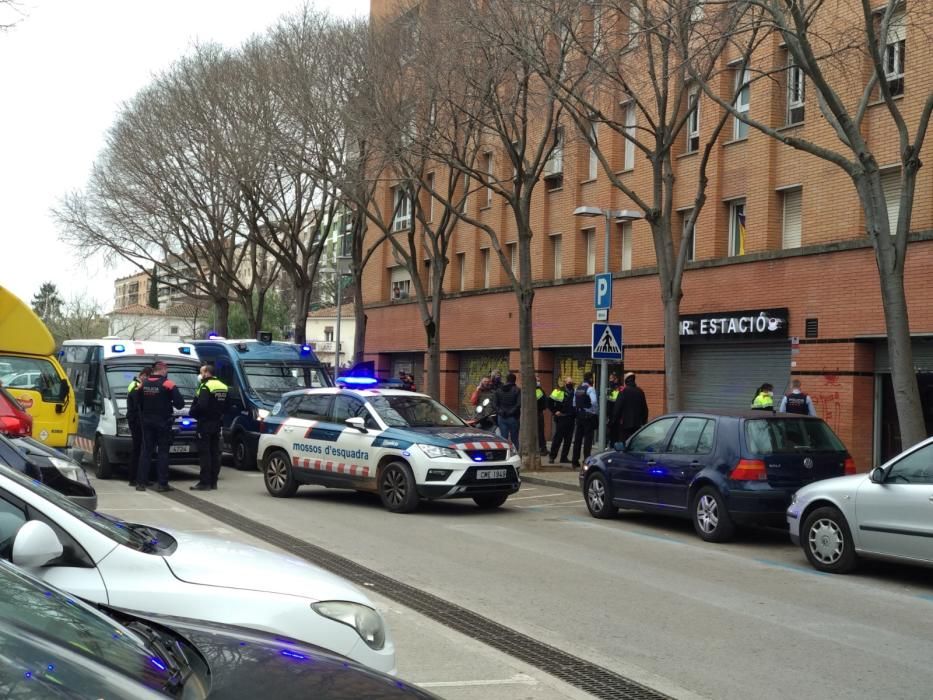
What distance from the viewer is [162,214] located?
35156mm

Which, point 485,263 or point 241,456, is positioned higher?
point 485,263

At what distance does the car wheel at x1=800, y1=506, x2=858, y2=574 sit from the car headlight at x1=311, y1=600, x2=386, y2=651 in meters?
6.61

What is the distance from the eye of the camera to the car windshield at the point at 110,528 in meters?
4.54

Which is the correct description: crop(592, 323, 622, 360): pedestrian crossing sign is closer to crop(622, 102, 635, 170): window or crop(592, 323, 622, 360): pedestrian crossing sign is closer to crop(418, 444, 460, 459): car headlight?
crop(418, 444, 460, 459): car headlight

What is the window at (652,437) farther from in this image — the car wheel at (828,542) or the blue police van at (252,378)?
the blue police van at (252,378)

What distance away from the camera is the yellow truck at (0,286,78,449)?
16.0 metres

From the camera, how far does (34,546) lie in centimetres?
381

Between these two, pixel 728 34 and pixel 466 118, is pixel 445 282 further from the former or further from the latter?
pixel 728 34

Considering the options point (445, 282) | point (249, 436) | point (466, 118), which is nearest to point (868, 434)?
point (466, 118)

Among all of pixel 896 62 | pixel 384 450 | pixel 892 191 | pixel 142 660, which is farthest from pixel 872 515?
pixel 896 62

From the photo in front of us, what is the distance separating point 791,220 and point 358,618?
768 inches

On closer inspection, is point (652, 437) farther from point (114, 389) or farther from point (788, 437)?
point (114, 389)

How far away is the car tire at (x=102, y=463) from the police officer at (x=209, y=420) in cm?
216

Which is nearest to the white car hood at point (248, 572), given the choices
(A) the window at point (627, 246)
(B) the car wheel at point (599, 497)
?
(B) the car wheel at point (599, 497)
